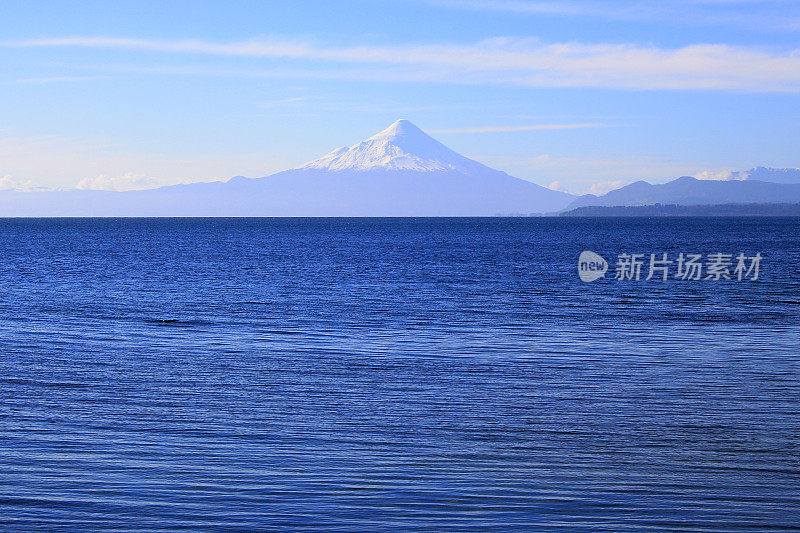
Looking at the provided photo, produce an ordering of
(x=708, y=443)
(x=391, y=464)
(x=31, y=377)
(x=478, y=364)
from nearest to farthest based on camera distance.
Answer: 1. (x=391, y=464)
2. (x=708, y=443)
3. (x=31, y=377)
4. (x=478, y=364)

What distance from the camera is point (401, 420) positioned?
1468 cm

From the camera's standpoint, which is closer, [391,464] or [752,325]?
[391,464]

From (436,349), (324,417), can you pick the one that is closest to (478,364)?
(436,349)

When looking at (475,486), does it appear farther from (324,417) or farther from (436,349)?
(436,349)

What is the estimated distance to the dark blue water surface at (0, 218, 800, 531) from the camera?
1051 centimetres

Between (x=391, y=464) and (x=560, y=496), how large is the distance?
2.29 m

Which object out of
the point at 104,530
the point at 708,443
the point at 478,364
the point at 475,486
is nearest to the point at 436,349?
the point at 478,364

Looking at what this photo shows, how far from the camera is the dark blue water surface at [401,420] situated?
10508 mm

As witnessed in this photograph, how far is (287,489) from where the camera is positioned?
36.3 ft

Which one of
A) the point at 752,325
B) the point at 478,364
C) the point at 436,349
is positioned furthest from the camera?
the point at 752,325

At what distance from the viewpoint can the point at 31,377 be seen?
730 inches

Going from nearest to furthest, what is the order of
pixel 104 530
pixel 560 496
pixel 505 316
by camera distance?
pixel 104 530 → pixel 560 496 → pixel 505 316

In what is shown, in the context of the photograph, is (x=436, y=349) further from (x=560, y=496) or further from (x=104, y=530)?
(x=104, y=530)

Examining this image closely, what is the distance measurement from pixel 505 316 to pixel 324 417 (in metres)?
16.2
